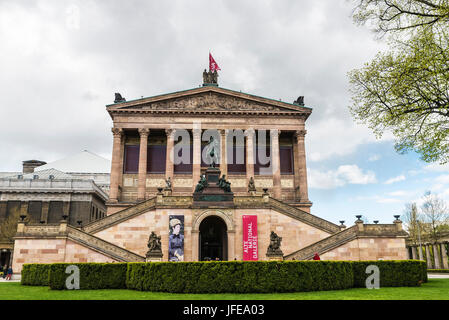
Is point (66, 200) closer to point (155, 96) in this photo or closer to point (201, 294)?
point (155, 96)

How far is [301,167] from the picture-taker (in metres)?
46.4

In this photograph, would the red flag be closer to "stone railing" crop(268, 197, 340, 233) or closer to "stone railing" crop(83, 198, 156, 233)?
"stone railing" crop(268, 197, 340, 233)

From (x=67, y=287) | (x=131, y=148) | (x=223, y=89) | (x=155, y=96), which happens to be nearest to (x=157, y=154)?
(x=131, y=148)

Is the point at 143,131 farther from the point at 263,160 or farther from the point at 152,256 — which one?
the point at 152,256

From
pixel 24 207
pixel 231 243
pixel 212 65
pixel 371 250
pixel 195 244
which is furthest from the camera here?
pixel 24 207

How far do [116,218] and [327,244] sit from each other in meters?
17.5

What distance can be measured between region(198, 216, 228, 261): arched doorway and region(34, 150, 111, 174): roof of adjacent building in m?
55.4

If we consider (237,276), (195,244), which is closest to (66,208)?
(195,244)

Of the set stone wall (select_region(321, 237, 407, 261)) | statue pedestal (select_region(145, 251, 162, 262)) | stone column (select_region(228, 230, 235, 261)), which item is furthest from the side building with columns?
statue pedestal (select_region(145, 251, 162, 262))

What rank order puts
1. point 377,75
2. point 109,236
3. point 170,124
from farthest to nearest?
point 170,124 → point 109,236 → point 377,75

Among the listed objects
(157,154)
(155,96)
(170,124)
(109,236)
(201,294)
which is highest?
(155,96)

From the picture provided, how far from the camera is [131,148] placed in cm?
4844

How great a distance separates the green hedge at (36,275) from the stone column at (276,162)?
29.3 meters

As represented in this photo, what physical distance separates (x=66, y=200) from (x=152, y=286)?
4438 centimetres
